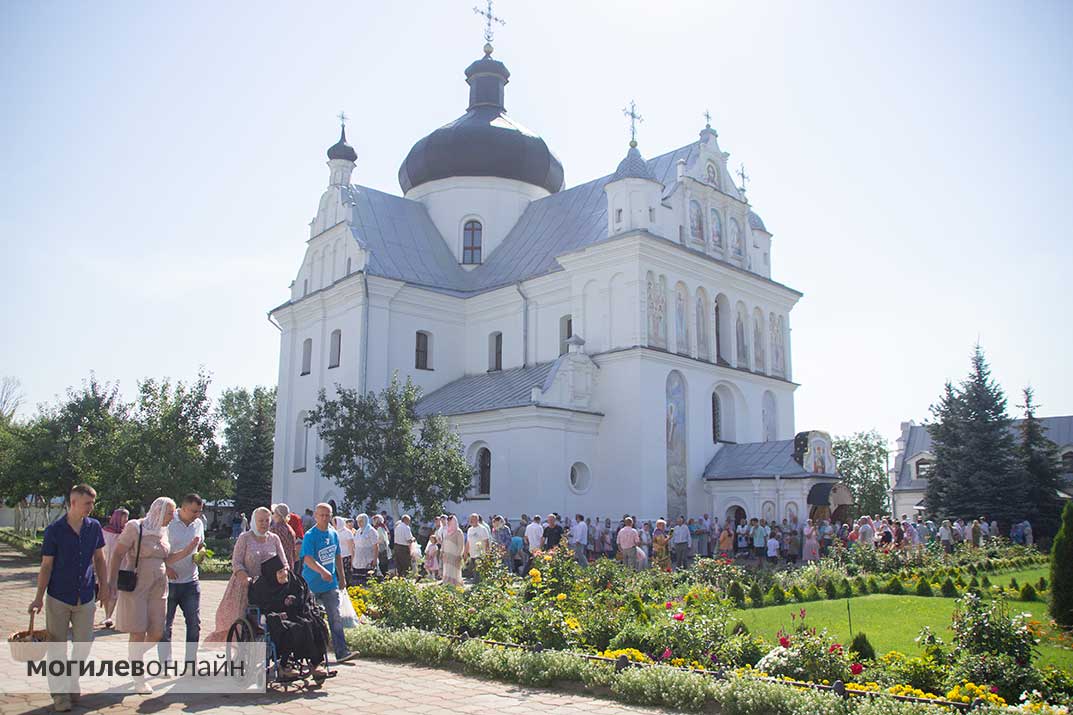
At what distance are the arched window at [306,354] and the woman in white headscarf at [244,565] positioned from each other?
1157 inches

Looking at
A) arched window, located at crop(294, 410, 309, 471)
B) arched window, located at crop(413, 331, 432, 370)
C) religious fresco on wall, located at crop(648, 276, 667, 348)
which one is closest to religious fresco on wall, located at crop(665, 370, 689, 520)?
religious fresco on wall, located at crop(648, 276, 667, 348)

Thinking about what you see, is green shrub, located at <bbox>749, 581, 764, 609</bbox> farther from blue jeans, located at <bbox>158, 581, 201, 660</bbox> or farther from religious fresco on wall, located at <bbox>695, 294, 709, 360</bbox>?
religious fresco on wall, located at <bbox>695, 294, 709, 360</bbox>

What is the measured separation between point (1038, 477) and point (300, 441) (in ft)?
104

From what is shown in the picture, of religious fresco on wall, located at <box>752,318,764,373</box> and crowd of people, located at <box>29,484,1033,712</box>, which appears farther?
religious fresco on wall, located at <box>752,318,764,373</box>

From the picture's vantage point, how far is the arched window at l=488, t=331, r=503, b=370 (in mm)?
36188

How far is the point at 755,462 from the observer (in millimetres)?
→ 30500

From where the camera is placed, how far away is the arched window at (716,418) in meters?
33.2

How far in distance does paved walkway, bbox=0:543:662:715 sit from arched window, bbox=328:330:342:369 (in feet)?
85.9

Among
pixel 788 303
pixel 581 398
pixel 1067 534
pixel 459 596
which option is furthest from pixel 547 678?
pixel 788 303

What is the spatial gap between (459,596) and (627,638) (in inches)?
122

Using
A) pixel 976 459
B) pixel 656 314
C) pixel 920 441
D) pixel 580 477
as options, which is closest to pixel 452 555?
pixel 580 477

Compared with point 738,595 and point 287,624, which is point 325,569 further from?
point 738,595

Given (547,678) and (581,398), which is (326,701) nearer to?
(547,678)

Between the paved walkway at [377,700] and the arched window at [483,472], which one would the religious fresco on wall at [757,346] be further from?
the paved walkway at [377,700]
